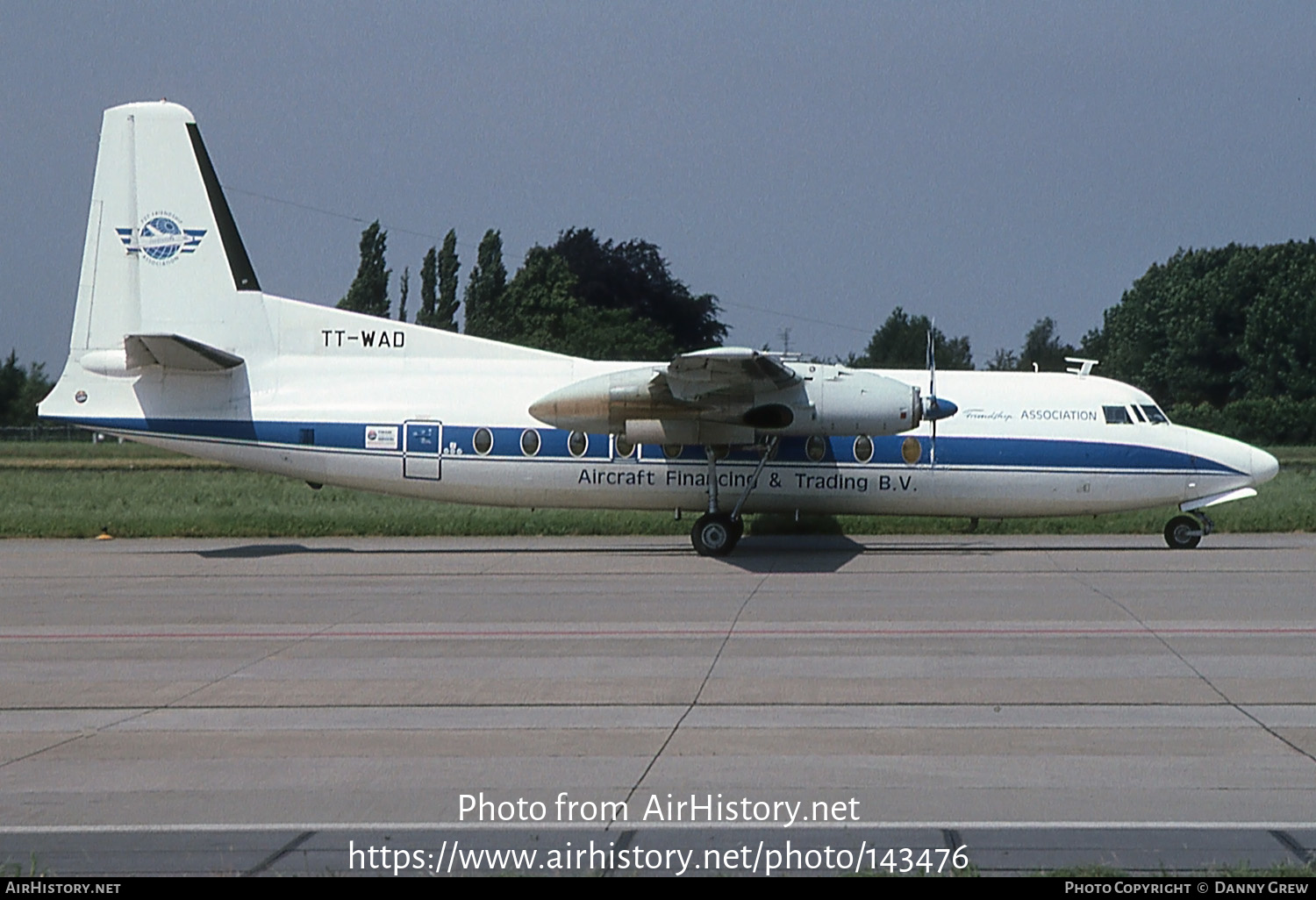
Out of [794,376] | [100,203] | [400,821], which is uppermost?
[100,203]

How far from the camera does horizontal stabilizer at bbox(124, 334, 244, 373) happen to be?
1959cm

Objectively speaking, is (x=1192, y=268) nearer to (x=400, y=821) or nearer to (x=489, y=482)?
(x=489, y=482)

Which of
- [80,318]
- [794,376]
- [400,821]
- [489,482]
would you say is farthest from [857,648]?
[80,318]

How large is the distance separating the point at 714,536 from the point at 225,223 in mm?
9287

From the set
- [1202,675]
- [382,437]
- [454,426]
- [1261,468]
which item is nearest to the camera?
[1202,675]

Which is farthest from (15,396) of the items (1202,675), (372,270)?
(1202,675)

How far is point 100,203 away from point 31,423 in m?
68.1

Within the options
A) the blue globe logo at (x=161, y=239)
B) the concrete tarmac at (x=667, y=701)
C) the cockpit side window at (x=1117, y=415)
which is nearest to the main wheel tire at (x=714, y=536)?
the concrete tarmac at (x=667, y=701)

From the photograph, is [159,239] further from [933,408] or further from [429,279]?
[429,279]

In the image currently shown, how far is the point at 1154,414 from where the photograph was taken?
69.9 feet

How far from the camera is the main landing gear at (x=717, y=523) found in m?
20.2

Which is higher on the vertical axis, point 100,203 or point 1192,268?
point 1192,268

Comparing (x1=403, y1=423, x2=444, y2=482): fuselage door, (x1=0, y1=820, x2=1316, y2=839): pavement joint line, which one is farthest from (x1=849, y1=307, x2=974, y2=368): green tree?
(x1=0, y1=820, x2=1316, y2=839): pavement joint line

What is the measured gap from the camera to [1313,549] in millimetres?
20906
